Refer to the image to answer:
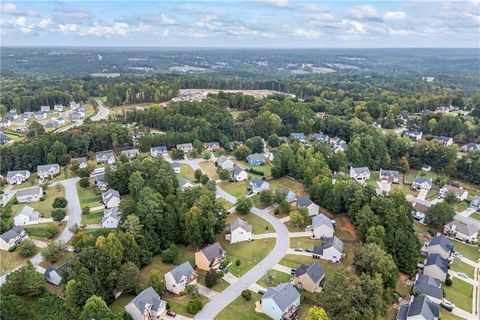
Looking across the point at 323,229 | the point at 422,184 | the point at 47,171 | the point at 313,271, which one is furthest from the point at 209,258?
the point at 422,184

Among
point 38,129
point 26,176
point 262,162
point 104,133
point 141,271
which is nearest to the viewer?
point 141,271

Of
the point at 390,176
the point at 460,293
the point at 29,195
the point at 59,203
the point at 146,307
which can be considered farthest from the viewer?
the point at 390,176

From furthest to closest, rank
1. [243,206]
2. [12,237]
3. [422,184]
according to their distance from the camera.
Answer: [422,184] → [243,206] → [12,237]

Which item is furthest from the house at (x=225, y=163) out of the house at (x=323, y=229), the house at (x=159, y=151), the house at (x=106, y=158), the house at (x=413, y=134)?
the house at (x=413, y=134)

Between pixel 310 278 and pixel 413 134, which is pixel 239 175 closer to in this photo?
pixel 310 278

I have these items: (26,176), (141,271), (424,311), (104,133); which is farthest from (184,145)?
(424,311)

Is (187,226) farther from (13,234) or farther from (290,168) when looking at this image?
(290,168)

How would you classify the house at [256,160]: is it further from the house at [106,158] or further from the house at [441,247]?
the house at [441,247]

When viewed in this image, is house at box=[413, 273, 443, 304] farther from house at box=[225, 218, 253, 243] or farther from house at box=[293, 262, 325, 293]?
house at box=[225, 218, 253, 243]
